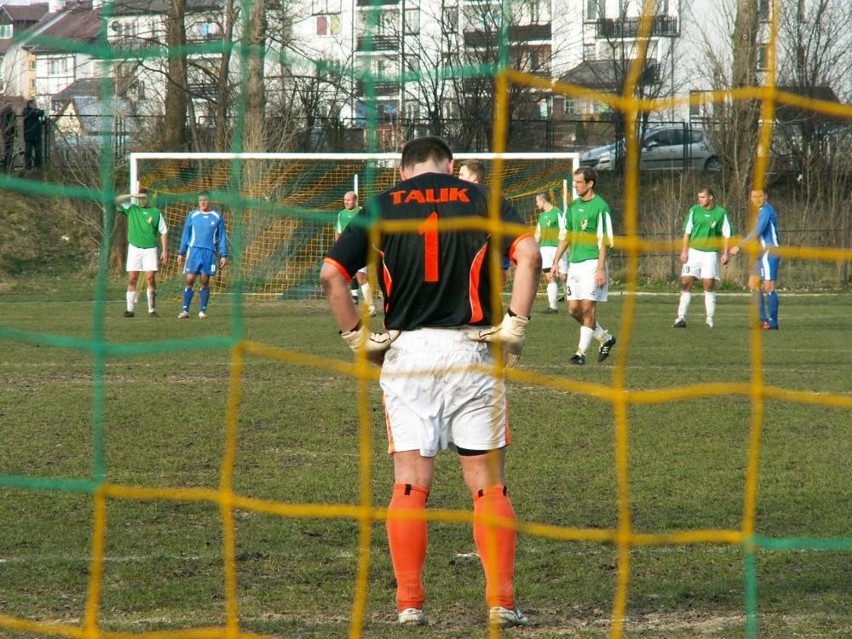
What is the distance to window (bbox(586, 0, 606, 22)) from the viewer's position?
2089 centimetres

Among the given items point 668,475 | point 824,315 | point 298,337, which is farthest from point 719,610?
point 824,315

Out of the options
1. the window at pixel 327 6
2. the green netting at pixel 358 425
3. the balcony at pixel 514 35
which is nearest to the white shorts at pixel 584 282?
the green netting at pixel 358 425

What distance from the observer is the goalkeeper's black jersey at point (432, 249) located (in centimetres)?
412

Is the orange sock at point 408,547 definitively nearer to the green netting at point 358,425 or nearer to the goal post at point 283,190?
the green netting at point 358,425

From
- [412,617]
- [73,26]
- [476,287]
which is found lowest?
[412,617]

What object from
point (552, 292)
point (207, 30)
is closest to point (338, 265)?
point (207, 30)

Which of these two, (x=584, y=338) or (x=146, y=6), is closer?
(x=146, y=6)

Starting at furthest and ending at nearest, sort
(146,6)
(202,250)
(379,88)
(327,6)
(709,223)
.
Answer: (202,250), (709,223), (327,6), (146,6), (379,88)

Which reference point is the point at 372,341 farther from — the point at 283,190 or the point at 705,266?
the point at 283,190

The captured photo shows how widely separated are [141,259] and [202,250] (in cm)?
84

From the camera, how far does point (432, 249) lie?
4137mm

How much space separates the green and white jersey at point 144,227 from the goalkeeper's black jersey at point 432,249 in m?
12.5

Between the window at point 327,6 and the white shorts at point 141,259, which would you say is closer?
the window at point 327,6

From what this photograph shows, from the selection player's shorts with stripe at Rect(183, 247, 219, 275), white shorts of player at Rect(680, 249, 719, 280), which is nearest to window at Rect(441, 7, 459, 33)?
white shorts of player at Rect(680, 249, 719, 280)
